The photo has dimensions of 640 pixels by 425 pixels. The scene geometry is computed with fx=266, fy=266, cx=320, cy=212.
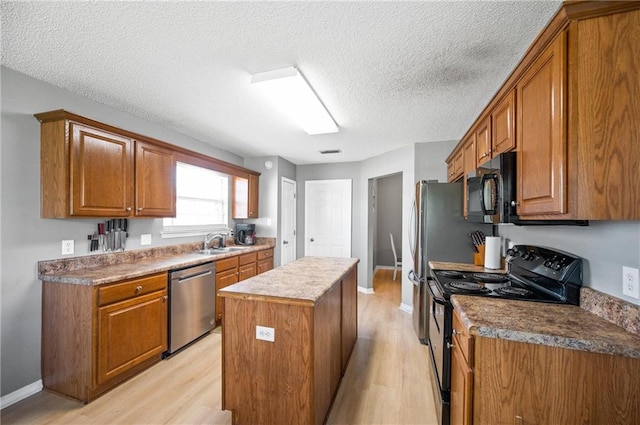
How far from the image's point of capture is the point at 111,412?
184 centimetres

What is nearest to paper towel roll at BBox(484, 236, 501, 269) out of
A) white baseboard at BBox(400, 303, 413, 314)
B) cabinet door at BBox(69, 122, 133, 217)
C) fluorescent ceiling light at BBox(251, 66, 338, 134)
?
white baseboard at BBox(400, 303, 413, 314)

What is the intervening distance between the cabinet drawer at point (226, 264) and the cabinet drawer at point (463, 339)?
2.57m

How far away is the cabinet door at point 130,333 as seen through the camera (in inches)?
77.7

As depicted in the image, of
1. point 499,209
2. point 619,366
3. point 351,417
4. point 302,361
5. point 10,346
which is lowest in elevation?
point 351,417

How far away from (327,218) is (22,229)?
402 centimetres

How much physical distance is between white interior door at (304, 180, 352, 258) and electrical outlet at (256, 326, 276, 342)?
3.56 metres

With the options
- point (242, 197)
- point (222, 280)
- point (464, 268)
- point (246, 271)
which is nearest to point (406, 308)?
point (464, 268)

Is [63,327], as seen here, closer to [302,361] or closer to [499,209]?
[302,361]

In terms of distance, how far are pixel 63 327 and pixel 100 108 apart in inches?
76.1

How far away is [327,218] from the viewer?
523cm

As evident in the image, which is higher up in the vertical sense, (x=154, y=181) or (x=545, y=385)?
(x=154, y=181)

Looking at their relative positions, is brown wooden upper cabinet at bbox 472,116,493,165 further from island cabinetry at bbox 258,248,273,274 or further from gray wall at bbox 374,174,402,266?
gray wall at bbox 374,174,402,266

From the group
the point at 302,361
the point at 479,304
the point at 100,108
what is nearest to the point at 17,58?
the point at 100,108

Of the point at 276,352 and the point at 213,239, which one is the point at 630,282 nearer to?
the point at 276,352
